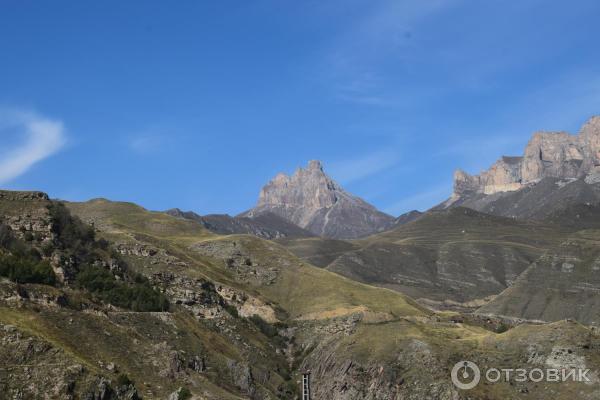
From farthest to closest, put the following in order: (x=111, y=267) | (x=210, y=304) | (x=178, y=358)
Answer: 1. (x=210, y=304)
2. (x=111, y=267)
3. (x=178, y=358)

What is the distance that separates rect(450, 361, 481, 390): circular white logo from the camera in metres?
120

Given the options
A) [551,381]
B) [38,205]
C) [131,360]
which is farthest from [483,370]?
[38,205]

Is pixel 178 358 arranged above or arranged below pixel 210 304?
below

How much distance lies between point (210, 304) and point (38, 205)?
132ft

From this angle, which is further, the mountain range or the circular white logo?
the circular white logo

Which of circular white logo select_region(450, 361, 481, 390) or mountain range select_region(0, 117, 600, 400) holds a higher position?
mountain range select_region(0, 117, 600, 400)

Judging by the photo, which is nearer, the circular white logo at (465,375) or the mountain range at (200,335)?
the mountain range at (200,335)

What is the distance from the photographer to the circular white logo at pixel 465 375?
120500 millimetres

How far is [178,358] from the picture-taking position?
10338cm

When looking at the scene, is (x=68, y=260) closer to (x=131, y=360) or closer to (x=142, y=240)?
(x=131, y=360)

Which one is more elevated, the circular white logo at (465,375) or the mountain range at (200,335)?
the mountain range at (200,335)

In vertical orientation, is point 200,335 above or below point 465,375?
above

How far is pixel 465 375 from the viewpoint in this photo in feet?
409

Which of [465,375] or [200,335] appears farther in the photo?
[200,335]
